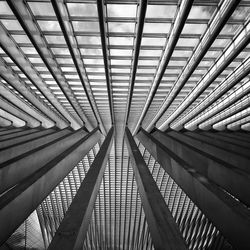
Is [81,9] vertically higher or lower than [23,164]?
higher

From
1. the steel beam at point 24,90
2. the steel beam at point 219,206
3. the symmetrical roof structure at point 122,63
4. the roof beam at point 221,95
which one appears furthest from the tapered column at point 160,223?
the steel beam at point 24,90

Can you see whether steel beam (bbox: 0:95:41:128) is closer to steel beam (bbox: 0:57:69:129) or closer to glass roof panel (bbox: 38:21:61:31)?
steel beam (bbox: 0:57:69:129)

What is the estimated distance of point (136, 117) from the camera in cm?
2478

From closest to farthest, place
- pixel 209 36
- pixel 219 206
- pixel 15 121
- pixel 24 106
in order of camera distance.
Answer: pixel 219 206
pixel 209 36
pixel 24 106
pixel 15 121

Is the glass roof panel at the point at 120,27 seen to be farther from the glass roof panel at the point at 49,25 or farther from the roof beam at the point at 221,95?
the roof beam at the point at 221,95

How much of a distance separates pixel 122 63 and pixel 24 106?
30.1ft

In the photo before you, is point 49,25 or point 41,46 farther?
point 41,46

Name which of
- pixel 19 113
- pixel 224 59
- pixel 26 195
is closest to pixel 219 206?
pixel 26 195

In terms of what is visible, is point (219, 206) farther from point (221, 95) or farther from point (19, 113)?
point (19, 113)

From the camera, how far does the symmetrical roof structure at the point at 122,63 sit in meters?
9.23

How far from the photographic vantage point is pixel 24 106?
18750 mm

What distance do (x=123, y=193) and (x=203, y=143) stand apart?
882 inches

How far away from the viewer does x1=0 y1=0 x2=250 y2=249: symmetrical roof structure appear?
30.3 ft

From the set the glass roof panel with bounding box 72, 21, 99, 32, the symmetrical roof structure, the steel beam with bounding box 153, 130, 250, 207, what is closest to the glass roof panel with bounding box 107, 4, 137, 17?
the symmetrical roof structure
